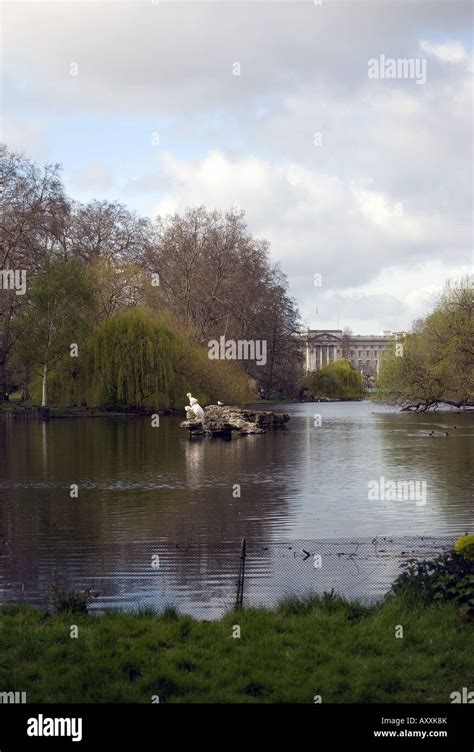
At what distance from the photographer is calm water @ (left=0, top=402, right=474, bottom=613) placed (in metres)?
11.0

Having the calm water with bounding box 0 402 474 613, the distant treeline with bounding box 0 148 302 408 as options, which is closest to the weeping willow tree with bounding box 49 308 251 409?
the distant treeline with bounding box 0 148 302 408

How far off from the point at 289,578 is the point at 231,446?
24.3m

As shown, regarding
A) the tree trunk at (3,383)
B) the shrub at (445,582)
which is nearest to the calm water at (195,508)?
the shrub at (445,582)

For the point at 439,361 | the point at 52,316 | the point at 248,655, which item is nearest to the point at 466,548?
the point at 248,655

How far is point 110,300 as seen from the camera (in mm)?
61250

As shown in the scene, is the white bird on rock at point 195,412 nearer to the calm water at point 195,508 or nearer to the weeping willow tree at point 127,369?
the calm water at point 195,508

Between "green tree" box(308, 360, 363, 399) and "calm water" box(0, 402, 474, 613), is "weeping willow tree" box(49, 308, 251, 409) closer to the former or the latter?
"calm water" box(0, 402, 474, 613)

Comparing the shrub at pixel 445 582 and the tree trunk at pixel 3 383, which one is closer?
the shrub at pixel 445 582

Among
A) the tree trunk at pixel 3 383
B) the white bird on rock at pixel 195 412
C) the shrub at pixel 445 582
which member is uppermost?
the tree trunk at pixel 3 383

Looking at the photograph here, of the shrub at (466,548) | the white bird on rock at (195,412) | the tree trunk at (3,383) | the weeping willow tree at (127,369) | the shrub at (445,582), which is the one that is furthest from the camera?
the tree trunk at (3,383)

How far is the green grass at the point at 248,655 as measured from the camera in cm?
630

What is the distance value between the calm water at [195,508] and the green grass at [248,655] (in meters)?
1.46

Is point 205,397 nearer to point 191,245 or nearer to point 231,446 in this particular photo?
point 191,245
